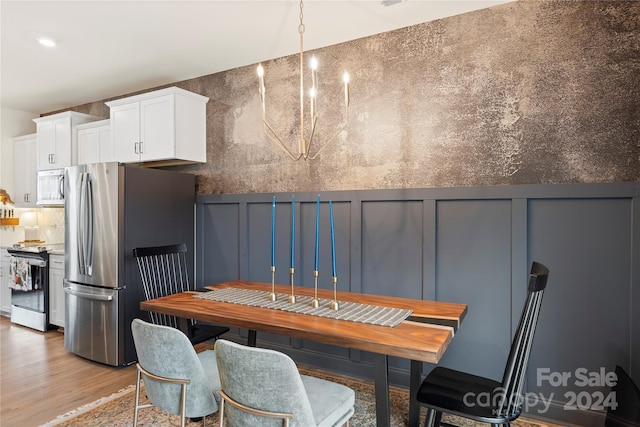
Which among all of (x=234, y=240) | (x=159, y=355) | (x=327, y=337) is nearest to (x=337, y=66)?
(x=234, y=240)

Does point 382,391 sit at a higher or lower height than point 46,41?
lower

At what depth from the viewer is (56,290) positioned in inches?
173

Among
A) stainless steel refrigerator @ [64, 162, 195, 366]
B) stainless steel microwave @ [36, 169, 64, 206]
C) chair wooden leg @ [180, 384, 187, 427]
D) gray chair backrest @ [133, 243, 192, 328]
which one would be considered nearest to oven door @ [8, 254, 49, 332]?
stainless steel microwave @ [36, 169, 64, 206]

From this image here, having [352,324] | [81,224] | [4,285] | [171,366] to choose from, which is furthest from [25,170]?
[352,324]

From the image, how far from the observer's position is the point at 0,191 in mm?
5211

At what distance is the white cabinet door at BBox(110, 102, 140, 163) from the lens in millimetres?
3998

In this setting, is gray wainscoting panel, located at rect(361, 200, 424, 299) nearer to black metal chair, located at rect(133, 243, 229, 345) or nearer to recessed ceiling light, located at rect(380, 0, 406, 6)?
black metal chair, located at rect(133, 243, 229, 345)

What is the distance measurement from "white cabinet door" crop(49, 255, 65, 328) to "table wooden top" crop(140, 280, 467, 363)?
2.74 meters

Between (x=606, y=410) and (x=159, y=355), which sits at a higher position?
(x=159, y=355)

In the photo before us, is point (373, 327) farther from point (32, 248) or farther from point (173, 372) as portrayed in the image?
point (32, 248)

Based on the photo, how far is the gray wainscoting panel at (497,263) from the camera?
2342 mm

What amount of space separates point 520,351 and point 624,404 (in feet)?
3.68

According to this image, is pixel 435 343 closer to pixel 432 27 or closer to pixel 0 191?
pixel 432 27

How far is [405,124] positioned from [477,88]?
0.57 meters
